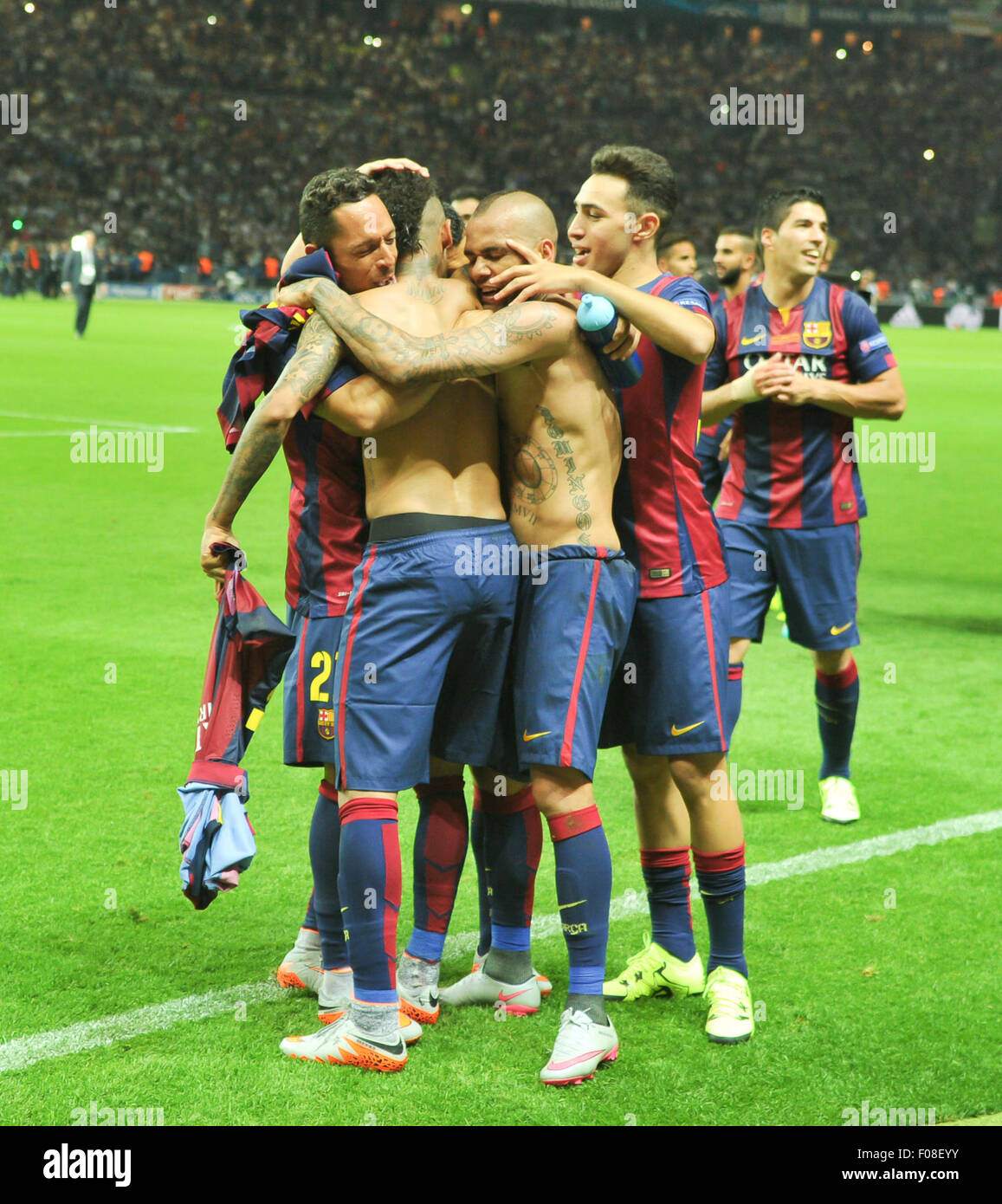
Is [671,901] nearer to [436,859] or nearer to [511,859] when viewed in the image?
[511,859]

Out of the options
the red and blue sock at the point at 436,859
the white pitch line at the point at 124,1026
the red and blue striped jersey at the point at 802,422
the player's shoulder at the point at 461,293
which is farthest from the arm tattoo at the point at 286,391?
the red and blue striped jersey at the point at 802,422

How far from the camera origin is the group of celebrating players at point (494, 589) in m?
3.50

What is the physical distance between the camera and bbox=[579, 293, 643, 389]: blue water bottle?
343cm

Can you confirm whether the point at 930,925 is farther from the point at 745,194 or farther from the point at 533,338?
the point at 745,194

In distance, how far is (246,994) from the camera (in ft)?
13.0

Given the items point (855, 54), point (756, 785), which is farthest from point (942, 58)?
point (756, 785)

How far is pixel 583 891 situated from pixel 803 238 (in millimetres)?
3087

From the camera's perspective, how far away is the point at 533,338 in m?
3.41

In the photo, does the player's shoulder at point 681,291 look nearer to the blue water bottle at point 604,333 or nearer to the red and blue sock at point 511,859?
the blue water bottle at point 604,333

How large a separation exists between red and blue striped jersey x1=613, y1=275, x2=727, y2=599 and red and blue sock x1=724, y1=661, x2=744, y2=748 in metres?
0.35

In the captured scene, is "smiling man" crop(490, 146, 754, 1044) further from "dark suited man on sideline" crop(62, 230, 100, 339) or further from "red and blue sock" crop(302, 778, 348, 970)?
"dark suited man on sideline" crop(62, 230, 100, 339)

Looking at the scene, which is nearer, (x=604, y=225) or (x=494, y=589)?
(x=494, y=589)

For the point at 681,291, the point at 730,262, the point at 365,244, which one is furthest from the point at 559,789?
the point at 730,262

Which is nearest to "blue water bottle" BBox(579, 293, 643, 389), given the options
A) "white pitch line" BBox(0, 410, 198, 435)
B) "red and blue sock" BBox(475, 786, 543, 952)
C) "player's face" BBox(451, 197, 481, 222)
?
"red and blue sock" BBox(475, 786, 543, 952)
